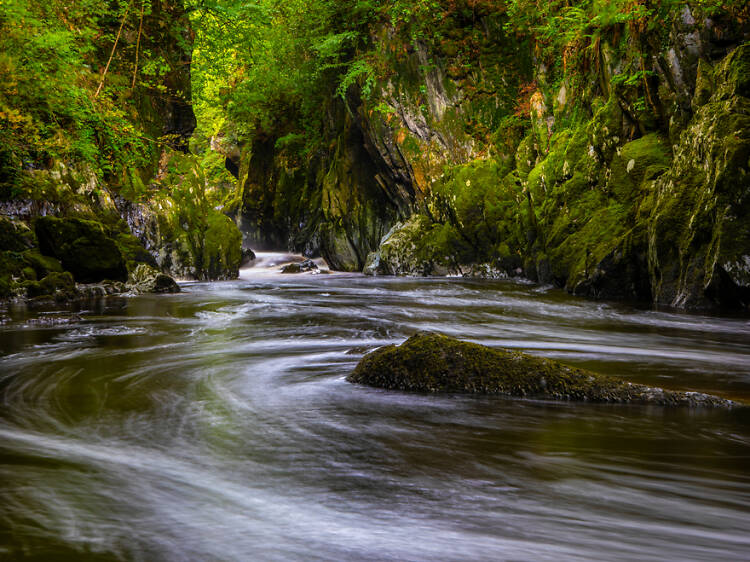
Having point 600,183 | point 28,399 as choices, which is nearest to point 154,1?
point 600,183

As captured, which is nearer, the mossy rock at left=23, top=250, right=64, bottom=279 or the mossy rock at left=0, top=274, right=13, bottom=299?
the mossy rock at left=0, top=274, right=13, bottom=299

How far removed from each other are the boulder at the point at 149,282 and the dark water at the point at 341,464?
6.67m

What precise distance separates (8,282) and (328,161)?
15955mm

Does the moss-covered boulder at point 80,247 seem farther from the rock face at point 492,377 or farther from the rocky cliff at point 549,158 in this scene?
the rocky cliff at point 549,158

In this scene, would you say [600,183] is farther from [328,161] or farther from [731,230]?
[328,161]

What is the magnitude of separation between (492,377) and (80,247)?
991 cm

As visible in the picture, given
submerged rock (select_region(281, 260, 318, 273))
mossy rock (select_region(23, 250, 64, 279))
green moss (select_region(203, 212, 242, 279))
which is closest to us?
mossy rock (select_region(23, 250, 64, 279))

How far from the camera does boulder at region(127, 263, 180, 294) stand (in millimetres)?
12570

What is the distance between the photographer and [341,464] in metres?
2.89

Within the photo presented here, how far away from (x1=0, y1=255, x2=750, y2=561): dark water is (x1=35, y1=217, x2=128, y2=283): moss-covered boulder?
5781mm

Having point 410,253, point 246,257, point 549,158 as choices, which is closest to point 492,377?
point 549,158

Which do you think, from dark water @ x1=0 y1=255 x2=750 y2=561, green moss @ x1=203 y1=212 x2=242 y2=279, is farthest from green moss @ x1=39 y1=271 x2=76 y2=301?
green moss @ x1=203 y1=212 x2=242 y2=279

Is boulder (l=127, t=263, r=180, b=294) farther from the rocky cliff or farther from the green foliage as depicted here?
the rocky cliff

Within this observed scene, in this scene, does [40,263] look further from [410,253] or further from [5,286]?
[410,253]
